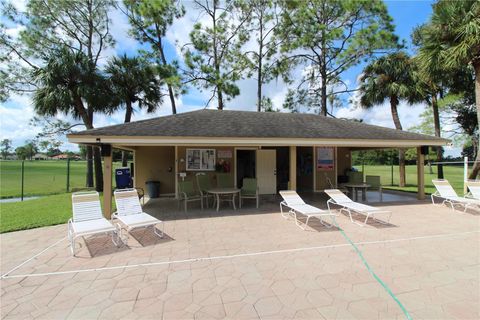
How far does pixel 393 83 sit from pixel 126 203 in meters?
17.1

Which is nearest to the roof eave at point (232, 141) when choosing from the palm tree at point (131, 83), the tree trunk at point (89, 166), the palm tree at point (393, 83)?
the palm tree at point (393, 83)

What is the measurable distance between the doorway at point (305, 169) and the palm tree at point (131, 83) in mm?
10592

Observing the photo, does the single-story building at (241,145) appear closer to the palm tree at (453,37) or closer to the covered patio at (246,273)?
the covered patio at (246,273)

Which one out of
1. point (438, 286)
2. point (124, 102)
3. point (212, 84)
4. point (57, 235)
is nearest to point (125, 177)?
point (57, 235)

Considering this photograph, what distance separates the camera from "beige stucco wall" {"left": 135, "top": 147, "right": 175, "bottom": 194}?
461 inches

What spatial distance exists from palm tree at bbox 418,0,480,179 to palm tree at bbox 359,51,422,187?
5.06 meters

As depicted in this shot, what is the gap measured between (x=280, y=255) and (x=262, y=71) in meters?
20.5

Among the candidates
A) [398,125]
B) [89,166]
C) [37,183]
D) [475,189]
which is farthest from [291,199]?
[37,183]

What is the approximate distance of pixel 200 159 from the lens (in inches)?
454

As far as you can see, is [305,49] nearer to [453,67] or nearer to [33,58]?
[453,67]

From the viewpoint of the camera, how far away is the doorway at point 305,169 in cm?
1345

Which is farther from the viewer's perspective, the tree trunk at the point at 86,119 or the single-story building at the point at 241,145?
the tree trunk at the point at 86,119

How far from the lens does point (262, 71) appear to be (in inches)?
882

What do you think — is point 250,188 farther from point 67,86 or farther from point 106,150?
point 67,86
